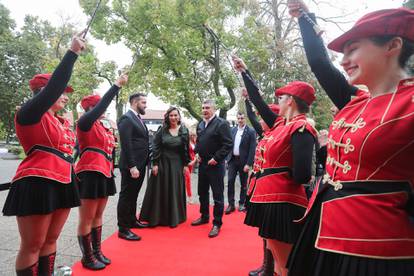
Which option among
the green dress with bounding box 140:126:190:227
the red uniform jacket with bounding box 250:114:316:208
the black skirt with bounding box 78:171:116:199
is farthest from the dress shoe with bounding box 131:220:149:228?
the red uniform jacket with bounding box 250:114:316:208

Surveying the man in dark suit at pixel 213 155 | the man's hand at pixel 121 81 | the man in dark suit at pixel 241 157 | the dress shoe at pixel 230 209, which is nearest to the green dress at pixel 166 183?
the man in dark suit at pixel 213 155

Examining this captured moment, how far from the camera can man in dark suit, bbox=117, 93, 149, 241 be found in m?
4.09

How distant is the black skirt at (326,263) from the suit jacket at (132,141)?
Answer: 9.97 ft

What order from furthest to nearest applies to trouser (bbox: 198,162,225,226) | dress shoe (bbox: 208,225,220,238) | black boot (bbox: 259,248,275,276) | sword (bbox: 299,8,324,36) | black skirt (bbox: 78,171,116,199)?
trouser (bbox: 198,162,225,226), dress shoe (bbox: 208,225,220,238), black skirt (bbox: 78,171,116,199), black boot (bbox: 259,248,275,276), sword (bbox: 299,8,324,36)

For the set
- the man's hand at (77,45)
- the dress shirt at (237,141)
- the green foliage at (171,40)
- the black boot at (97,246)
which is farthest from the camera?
the green foliage at (171,40)

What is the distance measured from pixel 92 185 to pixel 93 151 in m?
0.34

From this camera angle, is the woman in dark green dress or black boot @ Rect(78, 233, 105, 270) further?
the woman in dark green dress

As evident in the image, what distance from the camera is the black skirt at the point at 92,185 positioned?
10.1 feet

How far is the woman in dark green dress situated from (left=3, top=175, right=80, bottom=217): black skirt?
2.61m

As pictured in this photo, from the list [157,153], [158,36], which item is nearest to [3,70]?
[158,36]

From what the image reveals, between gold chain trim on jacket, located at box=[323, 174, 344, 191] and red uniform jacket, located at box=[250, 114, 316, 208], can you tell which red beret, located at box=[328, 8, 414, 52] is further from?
red uniform jacket, located at box=[250, 114, 316, 208]

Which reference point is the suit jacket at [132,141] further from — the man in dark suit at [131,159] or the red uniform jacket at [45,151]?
the red uniform jacket at [45,151]

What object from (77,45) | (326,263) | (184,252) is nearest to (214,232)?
(184,252)

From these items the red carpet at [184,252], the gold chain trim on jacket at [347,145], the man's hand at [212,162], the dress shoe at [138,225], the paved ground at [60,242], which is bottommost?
the red carpet at [184,252]
